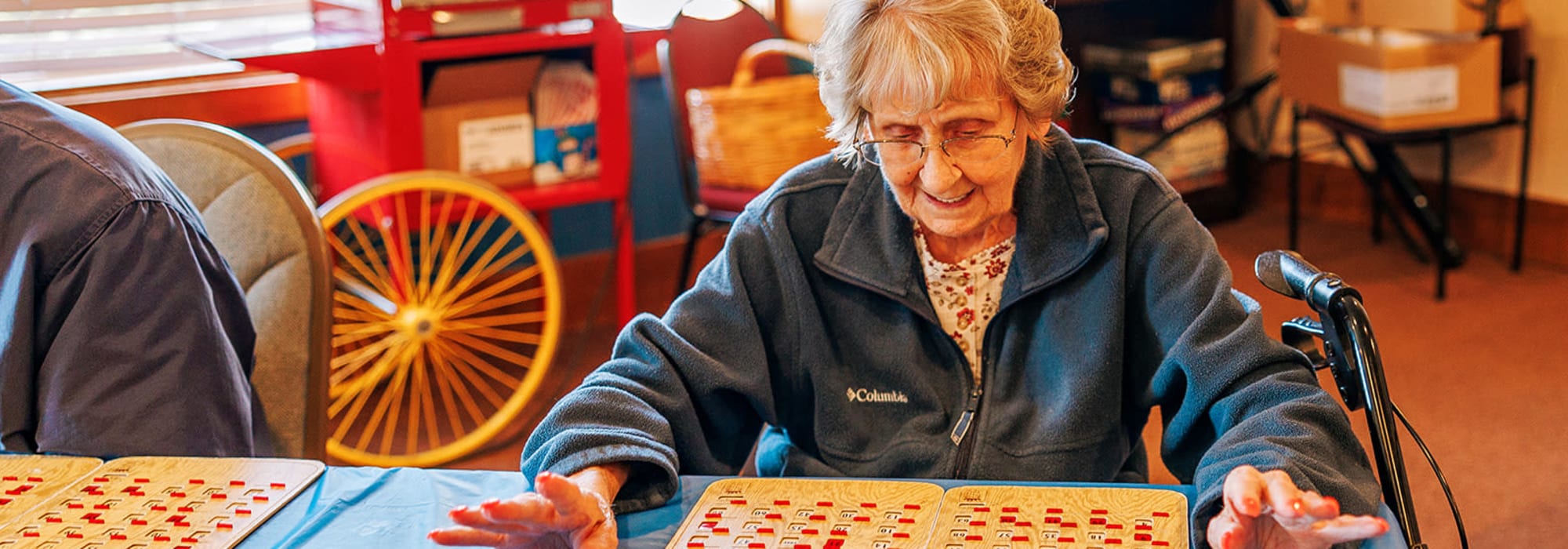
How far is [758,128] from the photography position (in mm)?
2959

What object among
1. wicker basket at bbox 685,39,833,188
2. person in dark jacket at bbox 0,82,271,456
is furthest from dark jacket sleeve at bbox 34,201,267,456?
wicker basket at bbox 685,39,833,188

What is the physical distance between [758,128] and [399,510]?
74.2 inches

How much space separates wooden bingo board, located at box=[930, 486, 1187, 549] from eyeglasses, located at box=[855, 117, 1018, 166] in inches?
12.6

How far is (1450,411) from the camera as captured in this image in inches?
110

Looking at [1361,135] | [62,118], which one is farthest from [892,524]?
[1361,135]

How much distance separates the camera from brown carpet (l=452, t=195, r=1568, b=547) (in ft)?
7.94

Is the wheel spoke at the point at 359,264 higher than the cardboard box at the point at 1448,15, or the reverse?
the cardboard box at the point at 1448,15

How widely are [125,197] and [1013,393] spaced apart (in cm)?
87

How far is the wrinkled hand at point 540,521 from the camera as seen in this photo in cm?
98

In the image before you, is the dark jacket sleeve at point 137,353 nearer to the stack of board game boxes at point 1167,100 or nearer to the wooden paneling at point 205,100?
the wooden paneling at point 205,100

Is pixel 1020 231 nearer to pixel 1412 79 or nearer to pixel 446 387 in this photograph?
pixel 446 387

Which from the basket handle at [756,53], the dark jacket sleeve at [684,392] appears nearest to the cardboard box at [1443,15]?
the basket handle at [756,53]

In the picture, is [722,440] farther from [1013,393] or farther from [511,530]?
[511,530]

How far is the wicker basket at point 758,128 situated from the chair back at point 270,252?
1376mm
